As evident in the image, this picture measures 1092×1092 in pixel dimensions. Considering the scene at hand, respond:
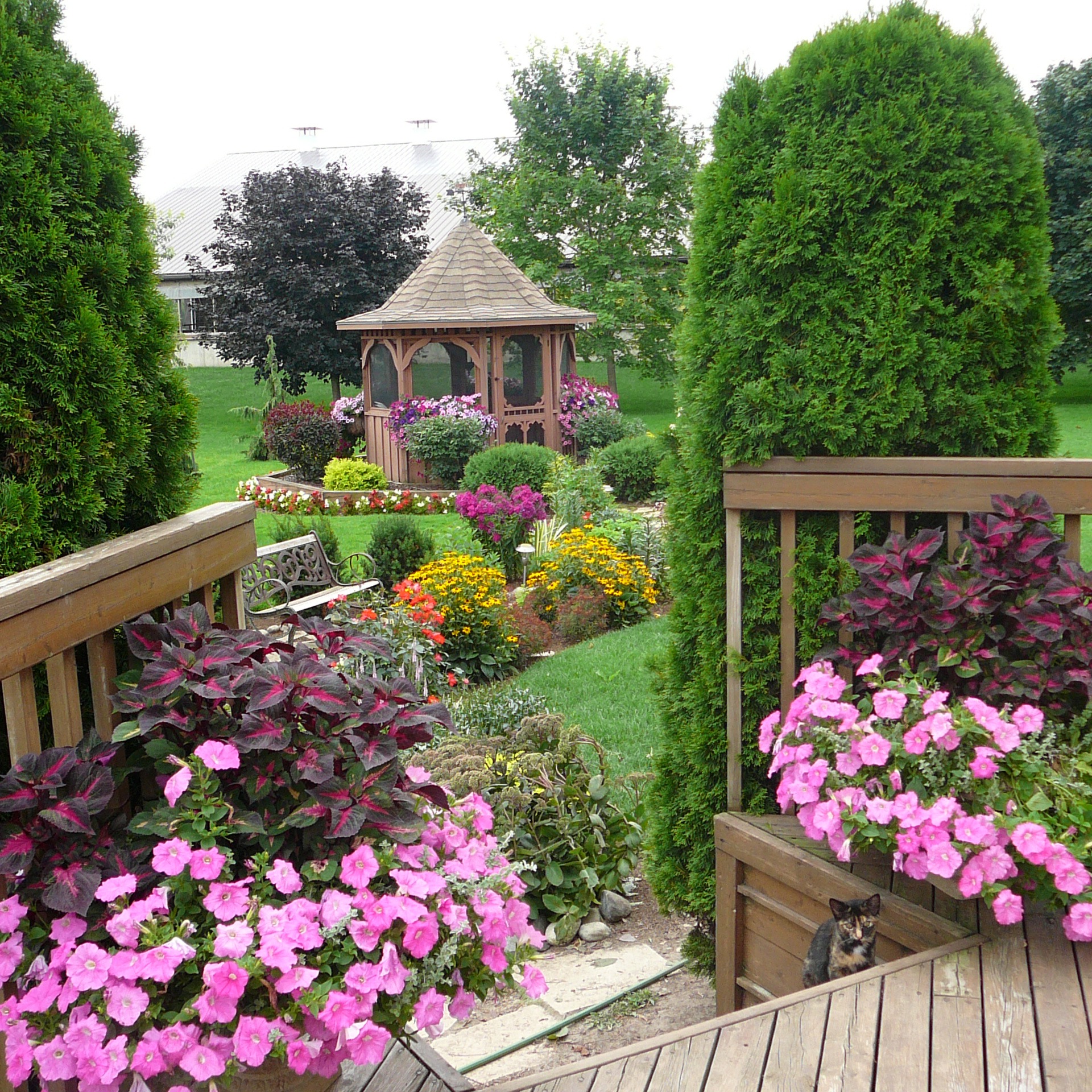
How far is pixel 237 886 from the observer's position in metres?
1.91

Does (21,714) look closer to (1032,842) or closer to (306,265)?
(1032,842)

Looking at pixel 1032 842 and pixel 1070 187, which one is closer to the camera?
pixel 1032 842

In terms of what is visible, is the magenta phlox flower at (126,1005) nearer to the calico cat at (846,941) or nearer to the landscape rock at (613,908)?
the calico cat at (846,941)

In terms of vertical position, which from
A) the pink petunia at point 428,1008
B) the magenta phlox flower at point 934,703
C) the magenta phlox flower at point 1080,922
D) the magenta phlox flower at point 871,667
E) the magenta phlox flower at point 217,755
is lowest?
the magenta phlox flower at point 1080,922

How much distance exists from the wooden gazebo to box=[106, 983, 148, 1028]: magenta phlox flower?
14783mm

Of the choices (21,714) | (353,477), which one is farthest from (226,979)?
(353,477)

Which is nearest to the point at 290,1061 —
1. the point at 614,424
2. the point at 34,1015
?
the point at 34,1015

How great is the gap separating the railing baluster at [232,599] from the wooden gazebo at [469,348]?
13.5 m

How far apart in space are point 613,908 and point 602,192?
70.7 ft

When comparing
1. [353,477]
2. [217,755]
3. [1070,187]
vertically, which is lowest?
[353,477]

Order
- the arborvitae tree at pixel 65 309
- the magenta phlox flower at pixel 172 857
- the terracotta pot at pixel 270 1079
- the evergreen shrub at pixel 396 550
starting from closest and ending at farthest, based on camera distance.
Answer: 1. the magenta phlox flower at pixel 172 857
2. the terracotta pot at pixel 270 1079
3. the arborvitae tree at pixel 65 309
4. the evergreen shrub at pixel 396 550

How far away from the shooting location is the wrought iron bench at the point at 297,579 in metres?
8.33

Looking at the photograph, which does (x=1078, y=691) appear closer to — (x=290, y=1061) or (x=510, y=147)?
(x=290, y=1061)

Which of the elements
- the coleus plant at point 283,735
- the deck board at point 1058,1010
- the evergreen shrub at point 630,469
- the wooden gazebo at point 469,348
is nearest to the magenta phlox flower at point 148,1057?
the coleus plant at point 283,735
